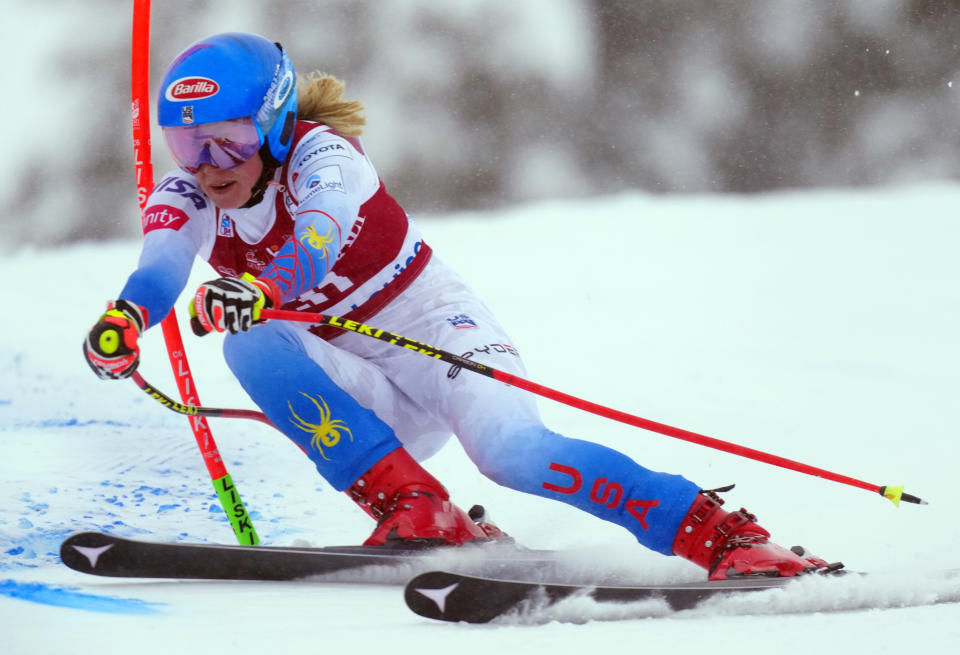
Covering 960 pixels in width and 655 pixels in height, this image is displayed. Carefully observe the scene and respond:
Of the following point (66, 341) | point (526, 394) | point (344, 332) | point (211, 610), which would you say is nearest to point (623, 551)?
point (526, 394)

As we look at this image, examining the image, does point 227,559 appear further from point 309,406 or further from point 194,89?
point 194,89

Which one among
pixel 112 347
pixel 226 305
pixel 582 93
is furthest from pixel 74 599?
pixel 582 93

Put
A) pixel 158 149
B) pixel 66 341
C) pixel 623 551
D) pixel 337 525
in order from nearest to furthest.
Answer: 1. pixel 623 551
2. pixel 337 525
3. pixel 66 341
4. pixel 158 149

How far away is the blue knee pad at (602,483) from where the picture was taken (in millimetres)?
2010

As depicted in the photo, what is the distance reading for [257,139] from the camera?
7.11 ft

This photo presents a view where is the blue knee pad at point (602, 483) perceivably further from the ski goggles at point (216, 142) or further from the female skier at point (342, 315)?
the ski goggles at point (216, 142)

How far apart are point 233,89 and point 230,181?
18cm

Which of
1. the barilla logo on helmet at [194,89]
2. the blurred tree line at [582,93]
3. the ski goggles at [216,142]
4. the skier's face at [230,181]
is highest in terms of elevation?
the blurred tree line at [582,93]

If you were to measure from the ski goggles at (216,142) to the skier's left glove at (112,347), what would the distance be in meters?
0.36

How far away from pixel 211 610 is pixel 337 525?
1.07 meters

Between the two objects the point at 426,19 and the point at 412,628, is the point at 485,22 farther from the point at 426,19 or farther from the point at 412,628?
the point at 412,628

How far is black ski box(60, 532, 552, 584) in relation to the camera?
1903 mm

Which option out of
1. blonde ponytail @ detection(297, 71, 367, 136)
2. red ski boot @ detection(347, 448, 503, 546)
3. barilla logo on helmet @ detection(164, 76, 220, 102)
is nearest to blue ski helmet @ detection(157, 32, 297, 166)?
barilla logo on helmet @ detection(164, 76, 220, 102)

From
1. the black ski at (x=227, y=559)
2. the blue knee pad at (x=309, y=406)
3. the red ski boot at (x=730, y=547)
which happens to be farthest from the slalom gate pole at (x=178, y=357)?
the red ski boot at (x=730, y=547)
